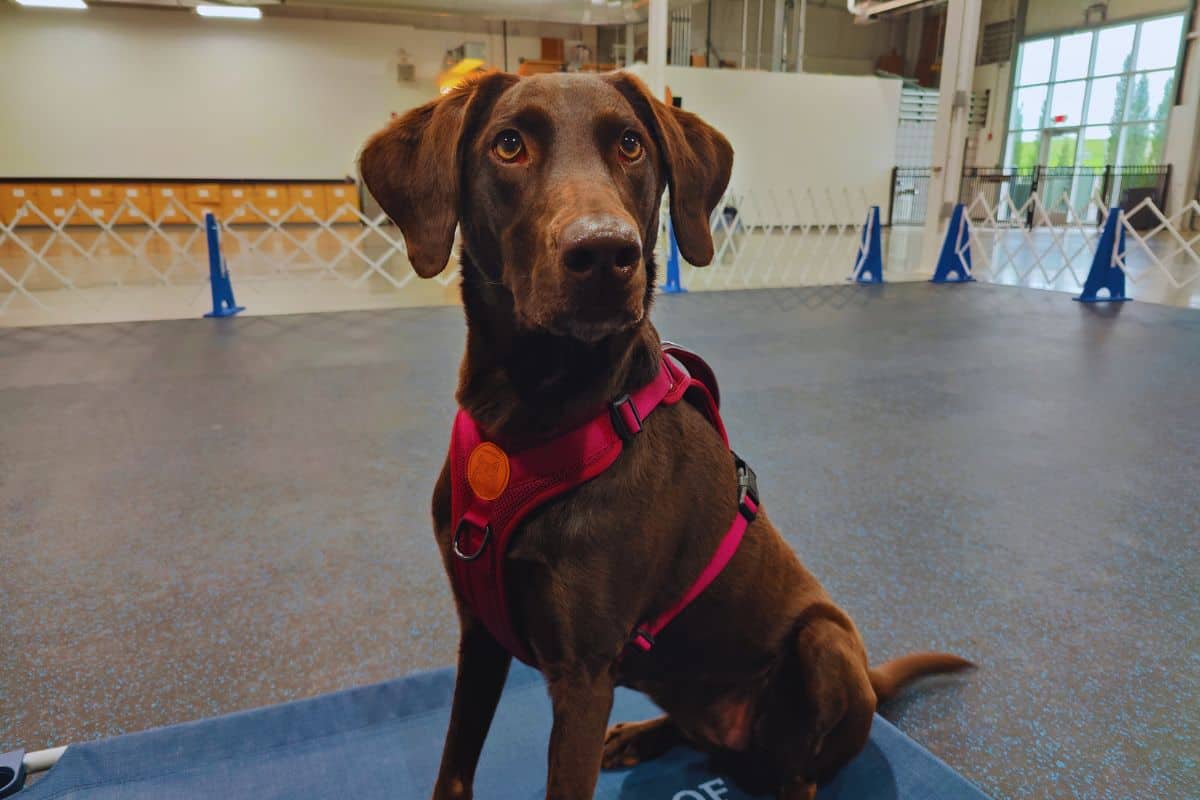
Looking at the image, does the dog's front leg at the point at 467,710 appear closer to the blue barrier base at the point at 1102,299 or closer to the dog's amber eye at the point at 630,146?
the dog's amber eye at the point at 630,146

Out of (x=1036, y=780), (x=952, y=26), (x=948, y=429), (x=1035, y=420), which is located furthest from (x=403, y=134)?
(x=952, y=26)

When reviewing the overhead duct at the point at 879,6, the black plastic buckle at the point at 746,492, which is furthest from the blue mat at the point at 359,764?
the overhead duct at the point at 879,6

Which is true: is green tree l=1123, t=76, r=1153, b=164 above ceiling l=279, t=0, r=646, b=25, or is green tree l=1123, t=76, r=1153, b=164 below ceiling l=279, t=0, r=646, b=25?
below

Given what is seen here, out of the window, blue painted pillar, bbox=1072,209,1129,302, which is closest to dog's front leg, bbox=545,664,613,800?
blue painted pillar, bbox=1072,209,1129,302

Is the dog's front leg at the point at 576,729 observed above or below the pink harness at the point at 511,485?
below

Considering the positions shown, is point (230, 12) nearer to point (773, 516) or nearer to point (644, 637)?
point (773, 516)

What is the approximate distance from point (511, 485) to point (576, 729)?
0.33 m

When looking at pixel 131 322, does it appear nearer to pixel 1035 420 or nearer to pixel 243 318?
pixel 243 318

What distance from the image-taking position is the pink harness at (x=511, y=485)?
979 mm

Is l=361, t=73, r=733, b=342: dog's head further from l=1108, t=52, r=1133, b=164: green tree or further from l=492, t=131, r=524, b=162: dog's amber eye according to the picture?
l=1108, t=52, r=1133, b=164: green tree

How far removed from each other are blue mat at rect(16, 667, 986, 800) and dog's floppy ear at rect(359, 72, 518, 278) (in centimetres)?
96

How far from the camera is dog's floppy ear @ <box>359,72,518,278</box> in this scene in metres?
1.04

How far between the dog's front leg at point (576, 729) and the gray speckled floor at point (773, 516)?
0.85m

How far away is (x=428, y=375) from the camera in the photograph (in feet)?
13.9
